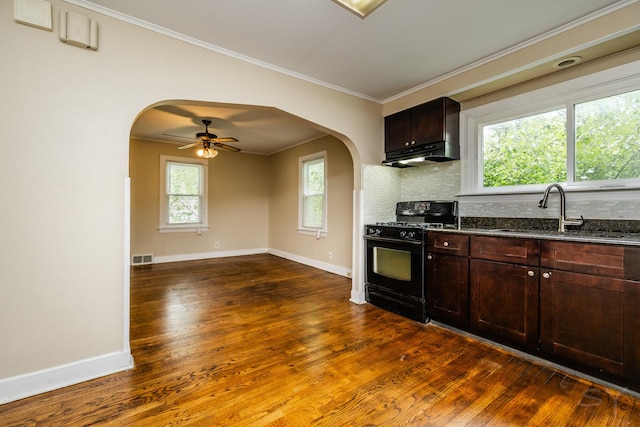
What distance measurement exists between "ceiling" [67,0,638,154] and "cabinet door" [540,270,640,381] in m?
1.94

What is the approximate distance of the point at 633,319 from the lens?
1.75m

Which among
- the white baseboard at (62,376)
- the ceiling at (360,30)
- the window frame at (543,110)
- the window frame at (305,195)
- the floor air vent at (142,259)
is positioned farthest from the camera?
the floor air vent at (142,259)

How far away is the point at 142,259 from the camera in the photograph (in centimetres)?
567

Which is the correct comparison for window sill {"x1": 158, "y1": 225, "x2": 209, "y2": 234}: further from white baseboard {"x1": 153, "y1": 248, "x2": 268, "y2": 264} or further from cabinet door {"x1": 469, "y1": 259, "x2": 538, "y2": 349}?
cabinet door {"x1": 469, "y1": 259, "x2": 538, "y2": 349}

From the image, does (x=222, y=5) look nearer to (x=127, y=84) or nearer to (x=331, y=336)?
(x=127, y=84)

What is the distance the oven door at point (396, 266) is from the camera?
293 centimetres

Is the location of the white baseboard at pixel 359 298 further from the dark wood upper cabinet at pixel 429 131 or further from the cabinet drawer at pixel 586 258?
the cabinet drawer at pixel 586 258

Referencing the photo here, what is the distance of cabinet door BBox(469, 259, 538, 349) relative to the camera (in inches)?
85.3

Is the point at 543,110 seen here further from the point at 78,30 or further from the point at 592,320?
the point at 78,30

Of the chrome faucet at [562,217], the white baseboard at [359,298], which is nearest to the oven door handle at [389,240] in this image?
the white baseboard at [359,298]

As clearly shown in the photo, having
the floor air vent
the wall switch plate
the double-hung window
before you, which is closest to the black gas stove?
the double-hung window

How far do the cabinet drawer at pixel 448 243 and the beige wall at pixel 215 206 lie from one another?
5.02 meters

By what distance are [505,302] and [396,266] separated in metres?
1.09

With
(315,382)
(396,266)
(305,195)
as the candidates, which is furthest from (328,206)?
(315,382)
